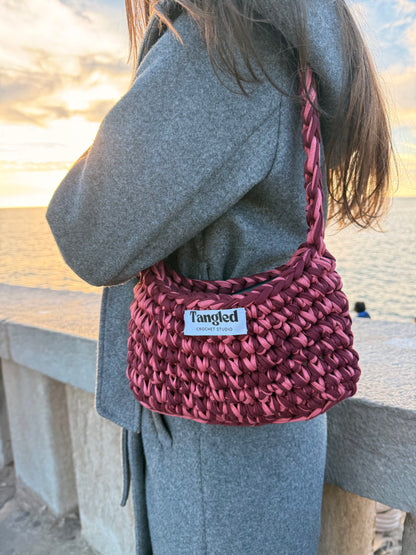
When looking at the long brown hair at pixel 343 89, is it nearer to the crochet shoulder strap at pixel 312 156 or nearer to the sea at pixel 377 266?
the crochet shoulder strap at pixel 312 156

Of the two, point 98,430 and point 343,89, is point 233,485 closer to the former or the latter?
point 343,89

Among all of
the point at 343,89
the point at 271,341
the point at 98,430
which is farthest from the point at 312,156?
the point at 98,430

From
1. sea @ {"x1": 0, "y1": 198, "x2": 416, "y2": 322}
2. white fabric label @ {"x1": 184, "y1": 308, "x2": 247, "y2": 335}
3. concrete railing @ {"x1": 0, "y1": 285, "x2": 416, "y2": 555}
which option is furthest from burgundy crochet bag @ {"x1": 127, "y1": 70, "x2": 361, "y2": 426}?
sea @ {"x1": 0, "y1": 198, "x2": 416, "y2": 322}

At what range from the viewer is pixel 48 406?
6.02ft

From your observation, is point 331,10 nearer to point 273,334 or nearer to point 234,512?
point 273,334

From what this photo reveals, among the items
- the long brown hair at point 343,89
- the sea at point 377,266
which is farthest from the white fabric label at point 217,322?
the sea at point 377,266

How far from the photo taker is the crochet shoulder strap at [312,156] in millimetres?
647

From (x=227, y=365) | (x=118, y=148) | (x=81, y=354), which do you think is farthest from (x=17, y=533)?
(x=118, y=148)

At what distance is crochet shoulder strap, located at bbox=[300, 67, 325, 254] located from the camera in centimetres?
65

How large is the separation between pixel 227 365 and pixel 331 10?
20.8 inches

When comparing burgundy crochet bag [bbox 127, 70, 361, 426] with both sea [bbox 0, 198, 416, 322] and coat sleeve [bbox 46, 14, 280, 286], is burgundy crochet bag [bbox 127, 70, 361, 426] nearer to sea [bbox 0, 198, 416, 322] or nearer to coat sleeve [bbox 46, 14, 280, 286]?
coat sleeve [bbox 46, 14, 280, 286]

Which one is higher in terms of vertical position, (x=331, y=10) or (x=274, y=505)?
(x=331, y=10)

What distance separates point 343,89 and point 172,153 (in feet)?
0.96

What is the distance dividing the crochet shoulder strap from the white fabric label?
0.16 meters
